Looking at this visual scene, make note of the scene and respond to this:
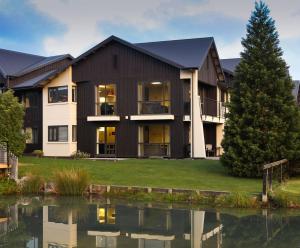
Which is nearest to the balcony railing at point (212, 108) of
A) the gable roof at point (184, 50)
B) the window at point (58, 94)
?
the gable roof at point (184, 50)

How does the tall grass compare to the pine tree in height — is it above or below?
below

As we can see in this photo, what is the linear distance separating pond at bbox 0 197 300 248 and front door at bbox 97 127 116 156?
563 inches

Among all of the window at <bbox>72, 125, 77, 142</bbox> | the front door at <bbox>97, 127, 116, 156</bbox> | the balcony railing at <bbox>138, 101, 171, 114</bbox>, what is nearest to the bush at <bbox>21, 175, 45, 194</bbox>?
the balcony railing at <bbox>138, 101, 171, 114</bbox>

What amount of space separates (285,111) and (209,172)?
4.64 meters

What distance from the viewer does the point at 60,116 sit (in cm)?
3541

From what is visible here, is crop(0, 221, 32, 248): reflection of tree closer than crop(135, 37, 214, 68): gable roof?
Result: Yes

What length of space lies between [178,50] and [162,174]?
12.7m

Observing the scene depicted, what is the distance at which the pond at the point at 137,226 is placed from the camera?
12852mm

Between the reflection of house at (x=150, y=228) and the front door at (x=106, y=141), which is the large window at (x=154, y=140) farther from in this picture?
the reflection of house at (x=150, y=228)

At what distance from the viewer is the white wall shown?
34.9m

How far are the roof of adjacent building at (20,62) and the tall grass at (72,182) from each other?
18588 mm

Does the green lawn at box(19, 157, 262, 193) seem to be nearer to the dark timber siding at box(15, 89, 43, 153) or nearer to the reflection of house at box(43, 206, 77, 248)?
the reflection of house at box(43, 206, 77, 248)

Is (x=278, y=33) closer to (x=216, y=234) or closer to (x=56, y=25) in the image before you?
(x=216, y=234)

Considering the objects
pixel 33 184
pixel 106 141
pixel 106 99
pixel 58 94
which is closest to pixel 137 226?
pixel 33 184
